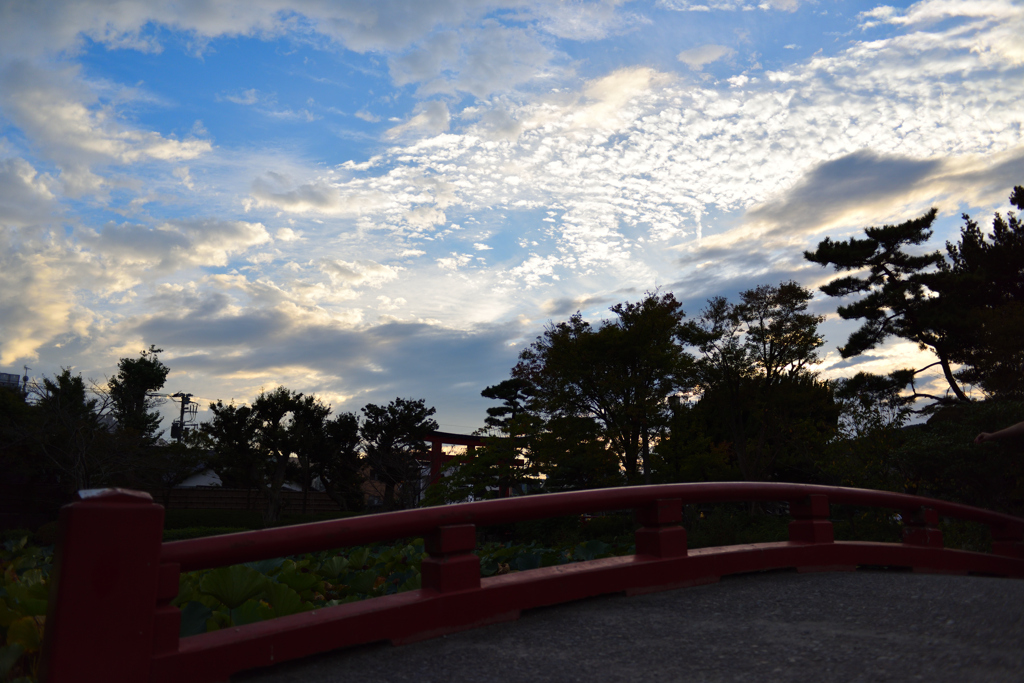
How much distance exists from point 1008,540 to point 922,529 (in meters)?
2.32

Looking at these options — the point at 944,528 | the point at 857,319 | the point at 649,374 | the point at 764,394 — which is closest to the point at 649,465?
the point at 649,374

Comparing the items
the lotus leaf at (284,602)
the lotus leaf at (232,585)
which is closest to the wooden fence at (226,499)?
the lotus leaf at (232,585)

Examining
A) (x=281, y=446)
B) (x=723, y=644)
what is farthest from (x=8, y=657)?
(x=281, y=446)

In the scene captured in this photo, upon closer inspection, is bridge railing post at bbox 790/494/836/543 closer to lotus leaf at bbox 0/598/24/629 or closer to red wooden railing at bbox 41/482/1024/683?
red wooden railing at bbox 41/482/1024/683

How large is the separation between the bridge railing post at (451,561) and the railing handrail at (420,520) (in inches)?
2.1

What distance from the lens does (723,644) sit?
3.11 m

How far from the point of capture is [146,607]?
7.64ft

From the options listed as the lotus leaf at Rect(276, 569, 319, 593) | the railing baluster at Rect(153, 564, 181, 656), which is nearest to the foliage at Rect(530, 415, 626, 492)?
the lotus leaf at Rect(276, 569, 319, 593)

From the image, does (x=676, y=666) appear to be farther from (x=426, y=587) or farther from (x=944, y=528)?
(x=944, y=528)

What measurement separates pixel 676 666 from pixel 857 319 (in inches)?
1117

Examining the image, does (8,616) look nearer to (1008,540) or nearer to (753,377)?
(1008,540)

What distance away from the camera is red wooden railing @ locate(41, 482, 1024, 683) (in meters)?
2.18

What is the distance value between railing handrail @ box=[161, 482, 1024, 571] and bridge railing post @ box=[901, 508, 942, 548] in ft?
5.30

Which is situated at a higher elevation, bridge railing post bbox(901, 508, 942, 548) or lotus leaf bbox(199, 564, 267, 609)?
lotus leaf bbox(199, 564, 267, 609)
